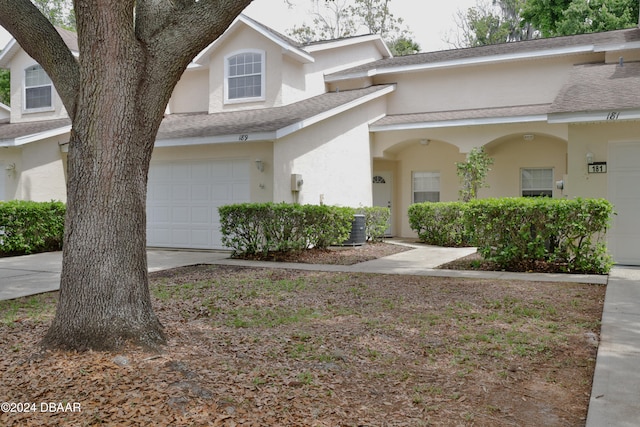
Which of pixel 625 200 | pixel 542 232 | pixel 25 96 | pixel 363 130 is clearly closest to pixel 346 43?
pixel 363 130

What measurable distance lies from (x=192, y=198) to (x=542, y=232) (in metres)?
8.28

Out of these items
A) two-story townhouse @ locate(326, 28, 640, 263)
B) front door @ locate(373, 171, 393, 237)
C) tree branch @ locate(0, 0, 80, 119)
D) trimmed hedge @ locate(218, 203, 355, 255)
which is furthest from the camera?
front door @ locate(373, 171, 393, 237)

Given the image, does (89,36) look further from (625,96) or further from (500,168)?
(500,168)

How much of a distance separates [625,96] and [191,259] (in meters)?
9.02

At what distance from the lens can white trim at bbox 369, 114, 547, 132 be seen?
14.2m

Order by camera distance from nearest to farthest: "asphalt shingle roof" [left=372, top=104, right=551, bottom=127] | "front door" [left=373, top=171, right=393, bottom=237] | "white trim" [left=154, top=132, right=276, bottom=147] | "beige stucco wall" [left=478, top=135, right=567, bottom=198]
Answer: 1. "white trim" [left=154, top=132, right=276, bottom=147]
2. "asphalt shingle roof" [left=372, top=104, right=551, bottom=127]
3. "beige stucco wall" [left=478, top=135, right=567, bottom=198]
4. "front door" [left=373, top=171, right=393, bottom=237]

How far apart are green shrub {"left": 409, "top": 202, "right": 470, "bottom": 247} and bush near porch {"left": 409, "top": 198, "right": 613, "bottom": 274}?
4369 mm


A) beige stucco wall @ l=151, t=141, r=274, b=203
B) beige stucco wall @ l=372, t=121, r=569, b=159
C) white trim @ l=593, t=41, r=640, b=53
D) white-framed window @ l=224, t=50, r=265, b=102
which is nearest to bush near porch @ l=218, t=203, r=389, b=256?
beige stucco wall @ l=151, t=141, r=274, b=203

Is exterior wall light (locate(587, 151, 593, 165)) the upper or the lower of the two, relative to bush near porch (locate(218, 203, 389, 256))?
upper

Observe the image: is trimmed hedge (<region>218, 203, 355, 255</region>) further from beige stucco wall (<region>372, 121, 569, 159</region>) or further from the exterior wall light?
beige stucco wall (<region>372, 121, 569, 159</region>)

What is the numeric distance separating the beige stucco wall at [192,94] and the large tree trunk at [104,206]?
13.5 metres

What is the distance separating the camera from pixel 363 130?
15938 mm

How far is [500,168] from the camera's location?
16234mm

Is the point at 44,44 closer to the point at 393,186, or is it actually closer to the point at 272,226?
the point at 272,226
